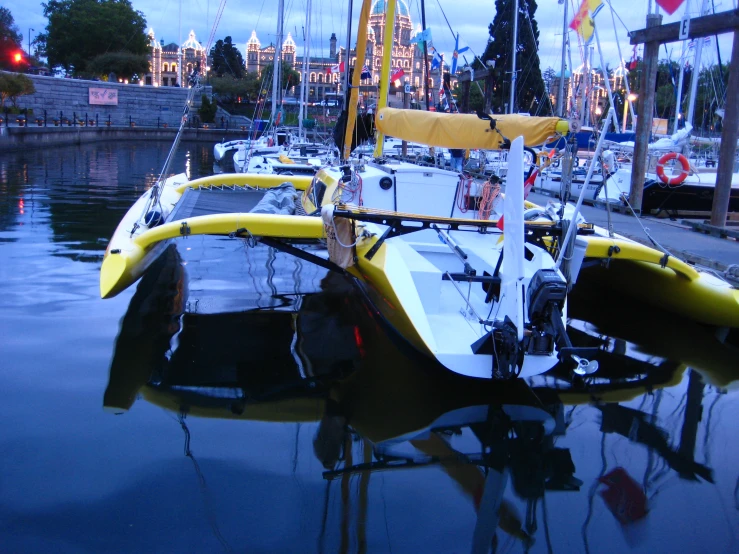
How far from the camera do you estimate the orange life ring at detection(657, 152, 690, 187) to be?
46.4 feet

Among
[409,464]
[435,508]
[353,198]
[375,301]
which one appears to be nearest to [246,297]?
[353,198]

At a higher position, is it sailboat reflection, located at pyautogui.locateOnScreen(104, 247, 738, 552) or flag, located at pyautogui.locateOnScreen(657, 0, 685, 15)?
flag, located at pyautogui.locateOnScreen(657, 0, 685, 15)

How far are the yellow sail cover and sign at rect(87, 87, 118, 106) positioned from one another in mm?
54808

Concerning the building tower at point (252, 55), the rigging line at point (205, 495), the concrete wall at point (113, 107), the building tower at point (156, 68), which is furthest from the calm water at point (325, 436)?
the building tower at point (252, 55)

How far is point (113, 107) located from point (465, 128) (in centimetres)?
5703

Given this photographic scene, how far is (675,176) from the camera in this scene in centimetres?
1453

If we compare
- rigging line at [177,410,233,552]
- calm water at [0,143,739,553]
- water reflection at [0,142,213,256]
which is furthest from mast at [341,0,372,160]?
rigging line at [177,410,233,552]

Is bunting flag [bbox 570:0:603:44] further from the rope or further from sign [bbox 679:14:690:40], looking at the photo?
sign [bbox 679:14:690:40]

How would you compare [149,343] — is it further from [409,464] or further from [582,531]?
[582,531]

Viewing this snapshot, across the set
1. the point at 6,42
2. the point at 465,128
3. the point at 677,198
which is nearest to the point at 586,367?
the point at 465,128

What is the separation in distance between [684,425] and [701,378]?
46.5 inches

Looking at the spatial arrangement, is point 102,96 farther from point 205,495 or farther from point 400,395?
point 205,495

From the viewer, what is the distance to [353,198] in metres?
8.11

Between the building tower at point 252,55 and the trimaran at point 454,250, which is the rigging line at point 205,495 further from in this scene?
the building tower at point 252,55
